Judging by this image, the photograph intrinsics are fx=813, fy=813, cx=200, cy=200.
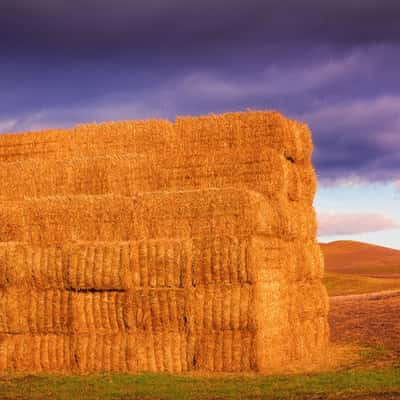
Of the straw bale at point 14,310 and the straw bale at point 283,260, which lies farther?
the straw bale at point 14,310

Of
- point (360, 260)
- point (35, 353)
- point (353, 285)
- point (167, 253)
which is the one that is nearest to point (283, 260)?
point (167, 253)

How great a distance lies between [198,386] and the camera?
13438mm

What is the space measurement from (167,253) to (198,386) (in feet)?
8.72

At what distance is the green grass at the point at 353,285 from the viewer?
1838 inches

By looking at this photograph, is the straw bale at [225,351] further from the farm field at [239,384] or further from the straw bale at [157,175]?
the straw bale at [157,175]

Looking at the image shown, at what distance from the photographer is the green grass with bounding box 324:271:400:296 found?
46.7m

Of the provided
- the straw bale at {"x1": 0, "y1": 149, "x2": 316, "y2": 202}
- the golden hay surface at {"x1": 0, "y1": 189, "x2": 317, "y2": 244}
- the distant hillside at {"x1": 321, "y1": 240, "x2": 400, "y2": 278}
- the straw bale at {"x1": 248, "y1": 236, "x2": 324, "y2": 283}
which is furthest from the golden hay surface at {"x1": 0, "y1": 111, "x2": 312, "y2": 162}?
the distant hillside at {"x1": 321, "y1": 240, "x2": 400, "y2": 278}

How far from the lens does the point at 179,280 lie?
14922 millimetres

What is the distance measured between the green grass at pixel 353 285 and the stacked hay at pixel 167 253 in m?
29.1

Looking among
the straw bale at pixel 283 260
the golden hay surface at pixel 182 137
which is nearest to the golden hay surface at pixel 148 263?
the straw bale at pixel 283 260

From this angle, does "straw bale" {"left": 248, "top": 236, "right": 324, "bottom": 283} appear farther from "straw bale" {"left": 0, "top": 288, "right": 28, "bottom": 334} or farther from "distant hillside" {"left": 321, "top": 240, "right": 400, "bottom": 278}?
"distant hillside" {"left": 321, "top": 240, "right": 400, "bottom": 278}

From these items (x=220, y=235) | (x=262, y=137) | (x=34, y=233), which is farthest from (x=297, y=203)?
(x=34, y=233)

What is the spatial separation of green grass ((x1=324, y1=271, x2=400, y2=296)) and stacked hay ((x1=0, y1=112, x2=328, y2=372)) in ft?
95.5

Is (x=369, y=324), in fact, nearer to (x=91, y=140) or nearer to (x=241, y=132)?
(x=241, y=132)
